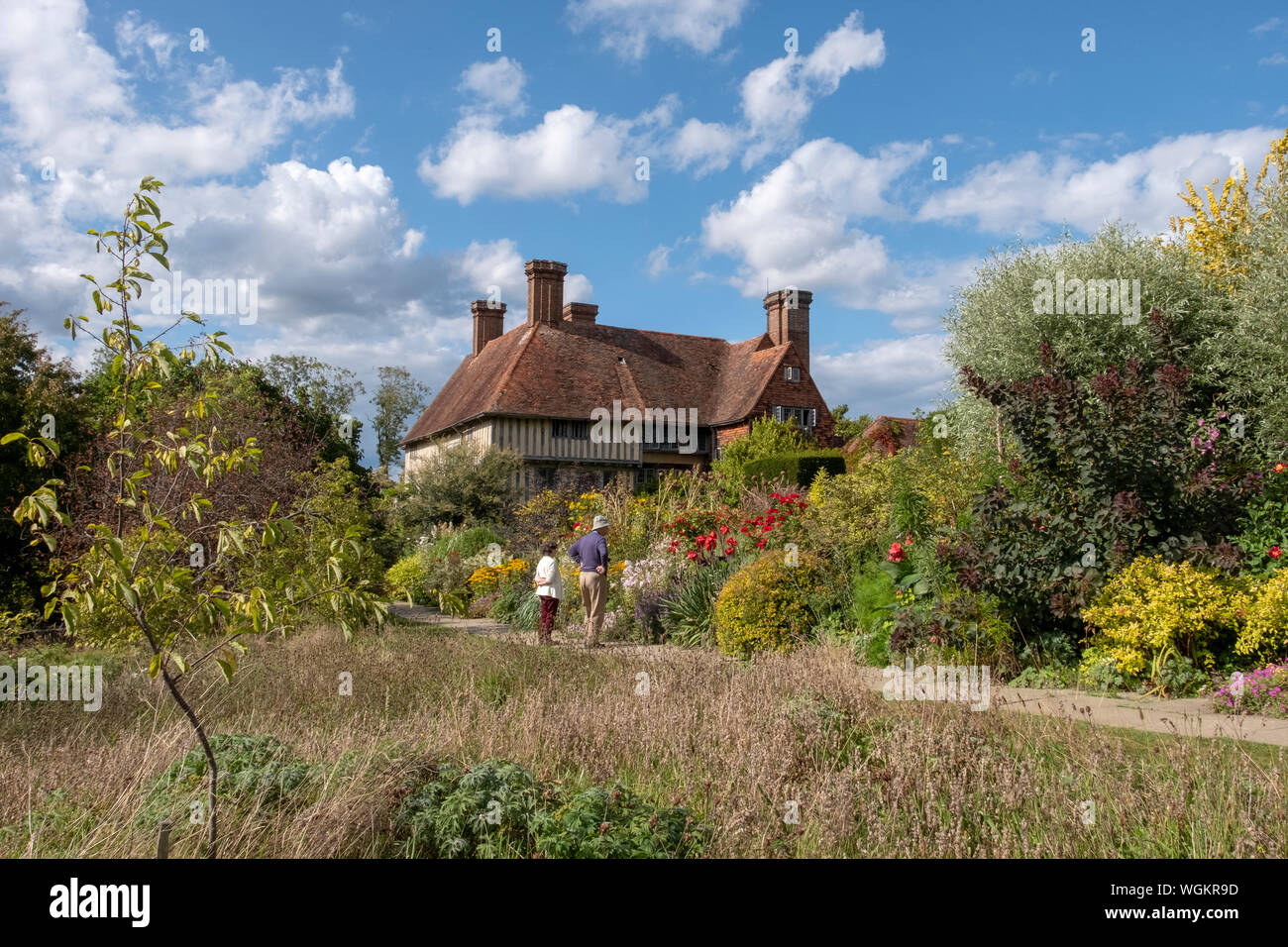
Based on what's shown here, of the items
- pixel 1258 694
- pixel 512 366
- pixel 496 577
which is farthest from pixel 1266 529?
pixel 512 366

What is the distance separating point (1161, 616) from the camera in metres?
6.91

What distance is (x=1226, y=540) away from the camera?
7.63 m

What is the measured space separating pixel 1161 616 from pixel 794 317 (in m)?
29.6

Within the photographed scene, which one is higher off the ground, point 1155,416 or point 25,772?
point 1155,416

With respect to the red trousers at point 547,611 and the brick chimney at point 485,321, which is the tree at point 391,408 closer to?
the brick chimney at point 485,321

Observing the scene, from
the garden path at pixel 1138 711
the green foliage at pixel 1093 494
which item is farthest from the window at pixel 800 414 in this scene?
the garden path at pixel 1138 711

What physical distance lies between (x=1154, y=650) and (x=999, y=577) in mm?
1242

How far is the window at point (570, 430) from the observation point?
3144 cm

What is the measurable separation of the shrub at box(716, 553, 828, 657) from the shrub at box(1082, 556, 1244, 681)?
291 centimetres

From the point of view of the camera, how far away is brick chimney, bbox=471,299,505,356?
3832 centimetres

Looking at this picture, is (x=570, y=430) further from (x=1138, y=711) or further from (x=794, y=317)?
(x=1138, y=711)

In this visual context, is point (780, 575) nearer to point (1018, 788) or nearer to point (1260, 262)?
point (1018, 788)

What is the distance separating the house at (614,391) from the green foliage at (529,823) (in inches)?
1029
